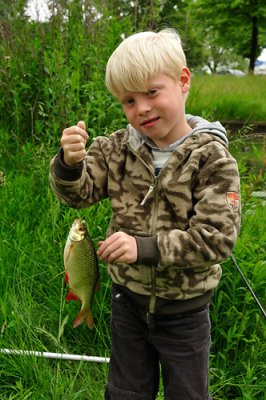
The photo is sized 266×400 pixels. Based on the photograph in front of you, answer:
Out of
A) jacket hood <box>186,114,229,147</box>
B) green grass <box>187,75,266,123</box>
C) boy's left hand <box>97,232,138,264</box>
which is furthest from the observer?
green grass <box>187,75,266,123</box>

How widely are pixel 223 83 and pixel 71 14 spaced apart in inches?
299

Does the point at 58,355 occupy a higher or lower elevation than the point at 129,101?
lower

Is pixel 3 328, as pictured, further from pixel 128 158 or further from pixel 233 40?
pixel 233 40

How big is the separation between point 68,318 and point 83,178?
1125mm

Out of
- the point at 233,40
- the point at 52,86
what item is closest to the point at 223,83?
the point at 52,86

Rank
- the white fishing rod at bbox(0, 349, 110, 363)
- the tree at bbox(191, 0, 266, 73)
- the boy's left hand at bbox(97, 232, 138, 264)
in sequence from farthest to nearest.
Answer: the tree at bbox(191, 0, 266, 73), the white fishing rod at bbox(0, 349, 110, 363), the boy's left hand at bbox(97, 232, 138, 264)

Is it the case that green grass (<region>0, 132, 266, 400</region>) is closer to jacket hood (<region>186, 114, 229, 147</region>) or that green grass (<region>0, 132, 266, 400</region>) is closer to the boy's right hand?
jacket hood (<region>186, 114, 229, 147</region>)

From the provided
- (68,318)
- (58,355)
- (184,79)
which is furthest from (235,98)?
(184,79)

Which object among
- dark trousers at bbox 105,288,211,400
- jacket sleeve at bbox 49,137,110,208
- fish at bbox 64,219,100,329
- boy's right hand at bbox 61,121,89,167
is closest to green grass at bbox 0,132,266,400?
dark trousers at bbox 105,288,211,400

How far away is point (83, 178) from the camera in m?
1.87

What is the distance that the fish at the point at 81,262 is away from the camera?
1.83 m

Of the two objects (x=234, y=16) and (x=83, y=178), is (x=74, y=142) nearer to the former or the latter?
(x=83, y=178)

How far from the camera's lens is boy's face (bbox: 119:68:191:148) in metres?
1.75

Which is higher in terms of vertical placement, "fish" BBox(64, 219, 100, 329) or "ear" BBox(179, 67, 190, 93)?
"ear" BBox(179, 67, 190, 93)
